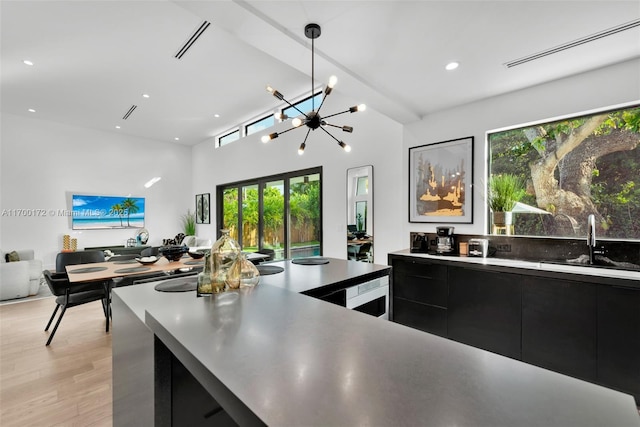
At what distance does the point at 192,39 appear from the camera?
3.29m

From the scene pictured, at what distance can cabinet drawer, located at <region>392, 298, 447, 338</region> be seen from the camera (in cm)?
295

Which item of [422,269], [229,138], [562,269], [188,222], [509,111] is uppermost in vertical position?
[229,138]

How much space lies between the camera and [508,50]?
2.26 metres

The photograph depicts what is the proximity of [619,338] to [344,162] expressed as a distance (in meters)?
3.41

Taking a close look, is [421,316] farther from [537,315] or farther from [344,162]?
[344,162]

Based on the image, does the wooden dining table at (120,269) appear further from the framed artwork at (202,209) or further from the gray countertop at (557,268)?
the framed artwork at (202,209)

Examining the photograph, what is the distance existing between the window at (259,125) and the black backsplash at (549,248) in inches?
167

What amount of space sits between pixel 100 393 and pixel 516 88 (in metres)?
4.64

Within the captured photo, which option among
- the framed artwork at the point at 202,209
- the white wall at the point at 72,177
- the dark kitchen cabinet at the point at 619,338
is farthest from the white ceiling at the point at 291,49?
the framed artwork at the point at 202,209

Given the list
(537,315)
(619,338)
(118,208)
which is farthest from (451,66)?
(118,208)

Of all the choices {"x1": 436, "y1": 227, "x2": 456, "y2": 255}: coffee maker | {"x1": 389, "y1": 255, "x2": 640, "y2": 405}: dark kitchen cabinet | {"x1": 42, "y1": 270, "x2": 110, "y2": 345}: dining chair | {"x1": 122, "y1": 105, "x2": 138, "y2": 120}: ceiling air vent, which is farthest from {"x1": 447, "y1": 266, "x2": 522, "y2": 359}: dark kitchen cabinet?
{"x1": 122, "y1": 105, "x2": 138, "y2": 120}: ceiling air vent

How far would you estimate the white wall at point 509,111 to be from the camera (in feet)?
8.04

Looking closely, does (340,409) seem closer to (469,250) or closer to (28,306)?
(469,250)

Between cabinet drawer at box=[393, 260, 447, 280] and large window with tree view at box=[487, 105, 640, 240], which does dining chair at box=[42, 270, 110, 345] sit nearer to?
cabinet drawer at box=[393, 260, 447, 280]
